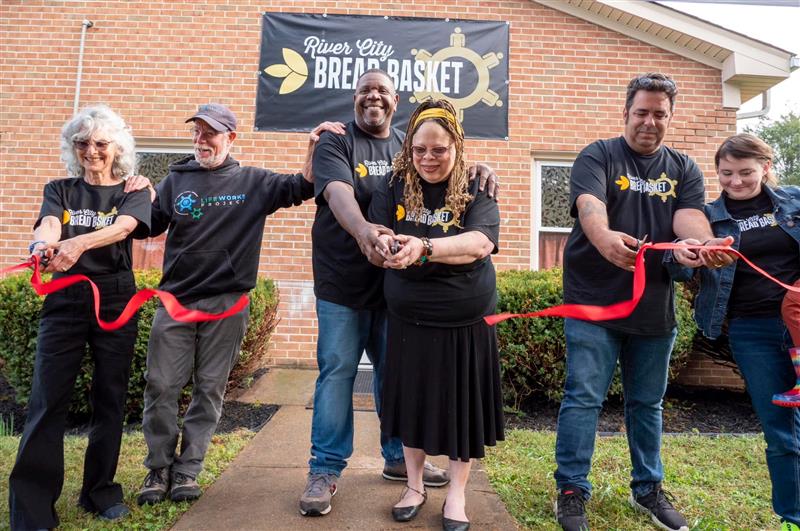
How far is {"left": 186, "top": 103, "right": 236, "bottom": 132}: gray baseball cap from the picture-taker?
115 inches

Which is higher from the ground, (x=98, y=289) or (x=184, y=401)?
(x=98, y=289)

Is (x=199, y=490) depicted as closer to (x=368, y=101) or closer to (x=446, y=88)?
(x=368, y=101)

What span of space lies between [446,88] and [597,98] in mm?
1842

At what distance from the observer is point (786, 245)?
2.59 metres

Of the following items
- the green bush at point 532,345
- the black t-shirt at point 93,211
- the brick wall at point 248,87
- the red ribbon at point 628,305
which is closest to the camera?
the red ribbon at point 628,305

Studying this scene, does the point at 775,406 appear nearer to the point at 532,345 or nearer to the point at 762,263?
the point at 762,263

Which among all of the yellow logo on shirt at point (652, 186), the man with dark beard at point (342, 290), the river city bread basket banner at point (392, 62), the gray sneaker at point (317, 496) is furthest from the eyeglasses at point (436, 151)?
the river city bread basket banner at point (392, 62)

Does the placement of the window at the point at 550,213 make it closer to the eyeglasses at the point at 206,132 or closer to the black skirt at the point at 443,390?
the black skirt at the point at 443,390

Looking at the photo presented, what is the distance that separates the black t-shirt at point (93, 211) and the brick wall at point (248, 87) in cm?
357

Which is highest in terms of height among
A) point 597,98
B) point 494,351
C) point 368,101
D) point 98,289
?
point 597,98

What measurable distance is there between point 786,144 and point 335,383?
45.5 metres

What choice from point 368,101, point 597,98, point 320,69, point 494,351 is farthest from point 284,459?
point 597,98

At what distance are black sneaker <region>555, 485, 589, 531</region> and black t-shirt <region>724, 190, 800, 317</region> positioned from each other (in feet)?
3.96

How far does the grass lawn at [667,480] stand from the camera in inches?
112
